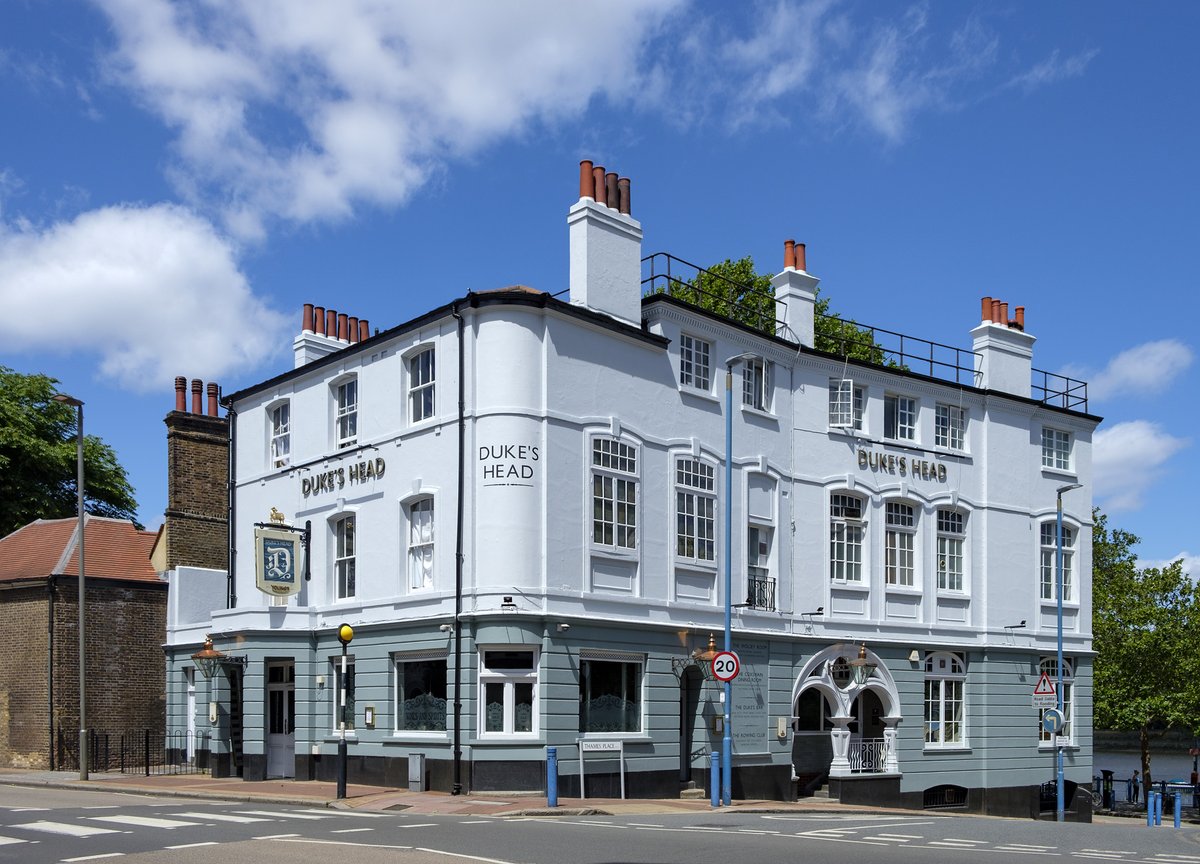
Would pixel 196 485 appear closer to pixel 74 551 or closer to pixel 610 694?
pixel 74 551

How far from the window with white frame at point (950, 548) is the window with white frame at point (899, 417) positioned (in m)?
2.26

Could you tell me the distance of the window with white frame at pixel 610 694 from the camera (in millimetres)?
26094

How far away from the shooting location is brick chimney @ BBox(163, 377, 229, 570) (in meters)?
35.8

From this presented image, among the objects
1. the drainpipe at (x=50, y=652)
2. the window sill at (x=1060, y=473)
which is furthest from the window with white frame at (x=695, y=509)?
the drainpipe at (x=50, y=652)

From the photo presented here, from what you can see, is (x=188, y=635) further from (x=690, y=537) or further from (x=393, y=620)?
(x=690, y=537)

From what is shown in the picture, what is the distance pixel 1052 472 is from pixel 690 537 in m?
14.4

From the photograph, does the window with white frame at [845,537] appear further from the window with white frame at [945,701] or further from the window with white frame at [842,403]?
the window with white frame at [945,701]

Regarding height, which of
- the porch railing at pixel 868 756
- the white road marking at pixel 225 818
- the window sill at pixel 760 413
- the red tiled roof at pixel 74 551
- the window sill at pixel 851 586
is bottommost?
the porch railing at pixel 868 756

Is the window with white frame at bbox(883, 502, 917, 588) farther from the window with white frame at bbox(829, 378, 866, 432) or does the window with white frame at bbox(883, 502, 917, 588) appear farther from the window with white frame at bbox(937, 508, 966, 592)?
the window with white frame at bbox(829, 378, 866, 432)

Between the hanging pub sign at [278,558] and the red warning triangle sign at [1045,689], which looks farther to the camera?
the red warning triangle sign at [1045,689]

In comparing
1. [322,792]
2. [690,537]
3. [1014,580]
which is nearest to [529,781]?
[322,792]

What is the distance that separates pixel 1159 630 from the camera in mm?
49625

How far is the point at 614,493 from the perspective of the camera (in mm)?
27172

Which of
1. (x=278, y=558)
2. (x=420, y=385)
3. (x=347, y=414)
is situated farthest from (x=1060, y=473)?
(x=278, y=558)
